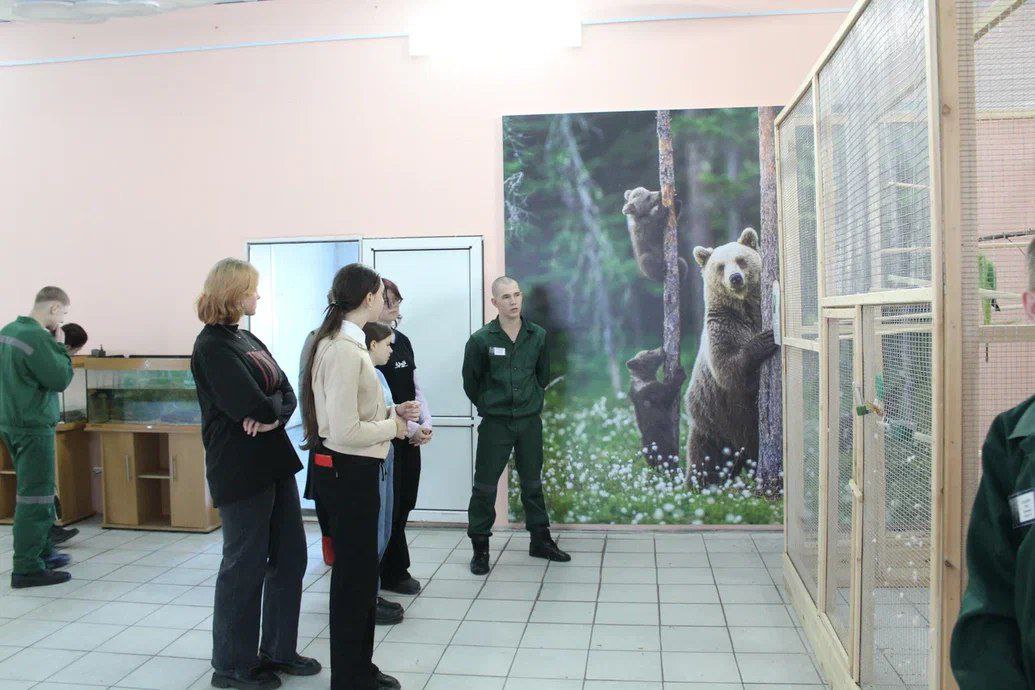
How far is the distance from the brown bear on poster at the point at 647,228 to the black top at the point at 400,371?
172 cm

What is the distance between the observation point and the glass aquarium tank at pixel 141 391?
5273mm

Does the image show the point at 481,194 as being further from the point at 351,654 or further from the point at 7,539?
the point at 7,539

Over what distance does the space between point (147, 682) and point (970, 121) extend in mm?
3295

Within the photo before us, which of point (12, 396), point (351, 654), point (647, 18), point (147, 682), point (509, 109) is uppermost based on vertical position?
point (647, 18)

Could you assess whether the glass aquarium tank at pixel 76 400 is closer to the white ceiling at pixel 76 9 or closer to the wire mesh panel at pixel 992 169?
the white ceiling at pixel 76 9

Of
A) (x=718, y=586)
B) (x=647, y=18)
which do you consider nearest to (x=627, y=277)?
(x=647, y=18)

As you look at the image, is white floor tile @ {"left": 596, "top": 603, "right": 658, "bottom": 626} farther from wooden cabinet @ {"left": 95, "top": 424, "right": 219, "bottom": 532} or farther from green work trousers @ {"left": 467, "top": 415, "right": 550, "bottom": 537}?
wooden cabinet @ {"left": 95, "top": 424, "right": 219, "bottom": 532}

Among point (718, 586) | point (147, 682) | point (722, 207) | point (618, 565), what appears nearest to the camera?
point (147, 682)

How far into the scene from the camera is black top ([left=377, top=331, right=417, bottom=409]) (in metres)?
4.03

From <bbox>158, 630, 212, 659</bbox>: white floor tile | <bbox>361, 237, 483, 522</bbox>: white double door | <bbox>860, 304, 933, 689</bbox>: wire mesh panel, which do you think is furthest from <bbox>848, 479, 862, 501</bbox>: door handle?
<bbox>361, 237, 483, 522</bbox>: white double door

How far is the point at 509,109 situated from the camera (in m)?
5.18

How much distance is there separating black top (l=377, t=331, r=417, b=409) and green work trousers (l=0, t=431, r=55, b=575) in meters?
1.88

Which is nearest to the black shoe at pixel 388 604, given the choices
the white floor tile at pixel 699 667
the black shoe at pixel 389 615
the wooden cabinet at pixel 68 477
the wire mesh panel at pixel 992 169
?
the black shoe at pixel 389 615

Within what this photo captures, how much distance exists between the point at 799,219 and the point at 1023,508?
255 cm
